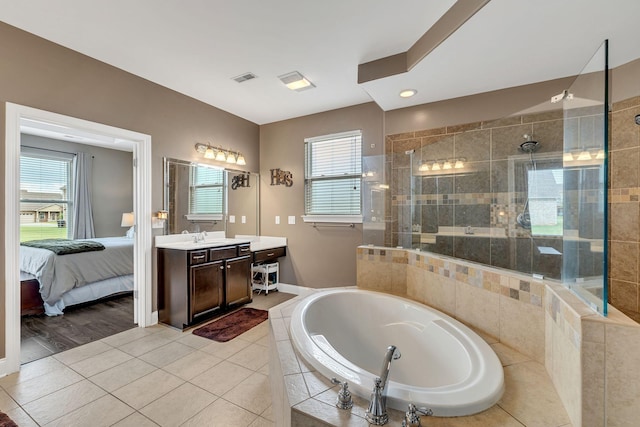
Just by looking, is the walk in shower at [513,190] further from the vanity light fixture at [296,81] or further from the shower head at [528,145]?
the vanity light fixture at [296,81]

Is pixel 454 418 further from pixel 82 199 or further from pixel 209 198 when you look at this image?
pixel 82 199

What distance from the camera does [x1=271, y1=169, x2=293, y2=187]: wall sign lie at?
161 inches

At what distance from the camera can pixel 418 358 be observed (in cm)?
178

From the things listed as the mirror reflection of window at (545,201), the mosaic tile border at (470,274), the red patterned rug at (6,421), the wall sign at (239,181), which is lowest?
the red patterned rug at (6,421)

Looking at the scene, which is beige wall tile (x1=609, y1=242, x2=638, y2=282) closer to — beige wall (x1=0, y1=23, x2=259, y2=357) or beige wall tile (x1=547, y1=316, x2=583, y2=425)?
beige wall tile (x1=547, y1=316, x2=583, y2=425)

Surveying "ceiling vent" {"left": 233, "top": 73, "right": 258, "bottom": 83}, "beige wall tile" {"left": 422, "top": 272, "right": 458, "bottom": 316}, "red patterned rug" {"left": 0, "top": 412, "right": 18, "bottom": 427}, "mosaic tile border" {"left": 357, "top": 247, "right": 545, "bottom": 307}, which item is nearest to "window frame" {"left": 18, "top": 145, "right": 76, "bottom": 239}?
"ceiling vent" {"left": 233, "top": 73, "right": 258, "bottom": 83}

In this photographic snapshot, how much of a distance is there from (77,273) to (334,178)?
3.42 meters

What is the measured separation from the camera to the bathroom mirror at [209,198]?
324 centimetres

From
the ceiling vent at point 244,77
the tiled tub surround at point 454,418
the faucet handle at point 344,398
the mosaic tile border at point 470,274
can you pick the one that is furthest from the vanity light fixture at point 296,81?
Result: the faucet handle at point 344,398

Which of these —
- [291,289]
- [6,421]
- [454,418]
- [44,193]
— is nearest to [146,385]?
[6,421]

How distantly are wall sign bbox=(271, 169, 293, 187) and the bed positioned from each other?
2.32 m

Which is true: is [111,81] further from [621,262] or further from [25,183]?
[621,262]

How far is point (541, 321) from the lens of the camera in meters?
1.39

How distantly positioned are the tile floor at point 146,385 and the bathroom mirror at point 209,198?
1335 mm
